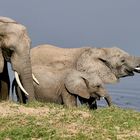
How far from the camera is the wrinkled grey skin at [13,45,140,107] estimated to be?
50.3ft

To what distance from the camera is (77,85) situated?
14820 millimetres

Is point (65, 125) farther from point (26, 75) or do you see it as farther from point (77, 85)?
point (77, 85)

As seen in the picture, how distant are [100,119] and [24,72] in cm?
269

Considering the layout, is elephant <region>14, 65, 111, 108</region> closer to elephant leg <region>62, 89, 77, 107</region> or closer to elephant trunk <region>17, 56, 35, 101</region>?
elephant leg <region>62, 89, 77, 107</region>

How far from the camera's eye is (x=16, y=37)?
11977mm

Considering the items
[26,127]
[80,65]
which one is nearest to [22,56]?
[26,127]

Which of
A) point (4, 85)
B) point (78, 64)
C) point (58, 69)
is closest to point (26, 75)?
point (4, 85)

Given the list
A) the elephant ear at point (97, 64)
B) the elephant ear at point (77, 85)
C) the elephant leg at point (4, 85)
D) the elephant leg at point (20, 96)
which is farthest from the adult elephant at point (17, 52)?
the elephant ear at point (97, 64)

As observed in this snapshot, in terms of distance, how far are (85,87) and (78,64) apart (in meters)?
1.43

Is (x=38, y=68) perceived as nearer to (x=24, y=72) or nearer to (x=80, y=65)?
(x=80, y=65)

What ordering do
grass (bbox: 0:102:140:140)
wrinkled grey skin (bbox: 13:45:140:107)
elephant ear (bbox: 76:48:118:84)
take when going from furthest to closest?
elephant ear (bbox: 76:48:118:84) < wrinkled grey skin (bbox: 13:45:140:107) < grass (bbox: 0:102:140:140)

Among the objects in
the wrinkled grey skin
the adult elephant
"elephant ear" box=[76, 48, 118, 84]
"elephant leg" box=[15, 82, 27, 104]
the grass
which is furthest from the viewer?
"elephant ear" box=[76, 48, 118, 84]

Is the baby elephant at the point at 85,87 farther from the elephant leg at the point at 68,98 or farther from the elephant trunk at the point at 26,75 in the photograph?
A: the elephant trunk at the point at 26,75

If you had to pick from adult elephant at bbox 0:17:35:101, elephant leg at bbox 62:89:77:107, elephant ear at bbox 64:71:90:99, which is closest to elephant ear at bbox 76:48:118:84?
elephant ear at bbox 64:71:90:99
